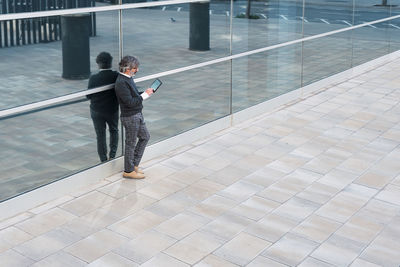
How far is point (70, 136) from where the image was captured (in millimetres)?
7590

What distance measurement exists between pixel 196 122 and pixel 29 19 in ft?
12.4

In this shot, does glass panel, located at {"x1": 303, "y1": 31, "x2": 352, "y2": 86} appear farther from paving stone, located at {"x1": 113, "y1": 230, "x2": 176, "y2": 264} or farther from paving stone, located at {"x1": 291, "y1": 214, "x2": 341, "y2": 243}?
paving stone, located at {"x1": 113, "y1": 230, "x2": 176, "y2": 264}

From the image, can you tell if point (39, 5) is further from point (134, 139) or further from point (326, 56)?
point (326, 56)

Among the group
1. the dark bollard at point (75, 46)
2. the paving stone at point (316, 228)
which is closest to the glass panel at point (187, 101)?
the dark bollard at point (75, 46)

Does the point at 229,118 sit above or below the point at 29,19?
below

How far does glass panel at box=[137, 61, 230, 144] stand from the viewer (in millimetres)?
9031

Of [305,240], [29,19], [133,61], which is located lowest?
[305,240]

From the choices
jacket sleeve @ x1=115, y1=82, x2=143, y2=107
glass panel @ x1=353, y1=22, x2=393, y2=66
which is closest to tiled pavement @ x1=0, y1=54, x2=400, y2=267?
jacket sleeve @ x1=115, y1=82, x2=143, y2=107

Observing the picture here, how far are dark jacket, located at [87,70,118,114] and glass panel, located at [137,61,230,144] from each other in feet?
1.92

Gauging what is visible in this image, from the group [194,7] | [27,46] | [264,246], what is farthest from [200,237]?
[194,7]

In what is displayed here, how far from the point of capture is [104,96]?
793 cm

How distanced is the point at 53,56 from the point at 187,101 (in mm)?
2986

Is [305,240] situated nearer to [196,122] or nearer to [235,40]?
[196,122]

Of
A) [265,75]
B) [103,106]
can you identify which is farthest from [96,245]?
[265,75]
